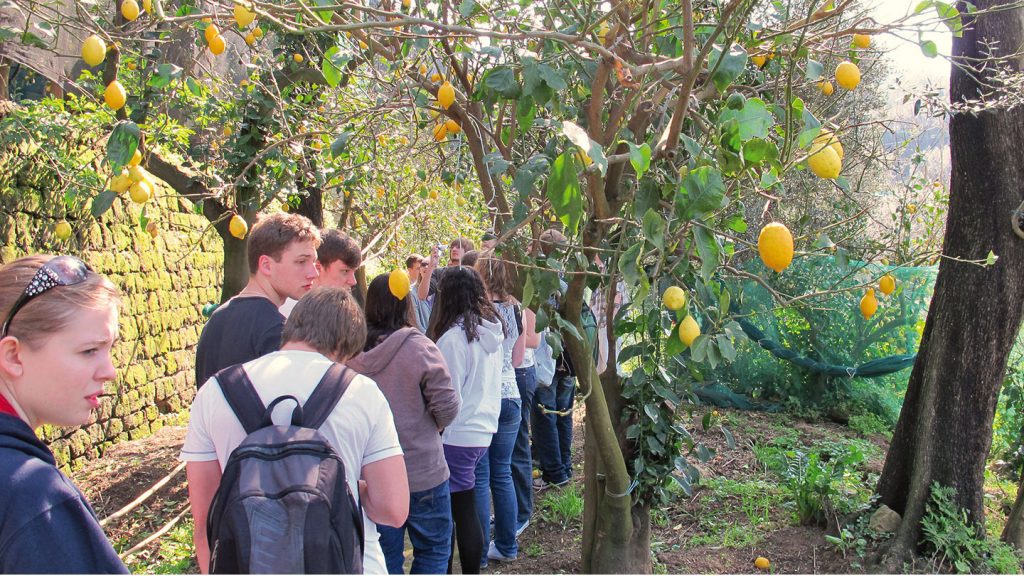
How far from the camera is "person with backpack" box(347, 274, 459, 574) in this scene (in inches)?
106

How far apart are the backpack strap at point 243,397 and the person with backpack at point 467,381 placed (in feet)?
4.76

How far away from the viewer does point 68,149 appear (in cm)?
474

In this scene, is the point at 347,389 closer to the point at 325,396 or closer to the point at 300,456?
the point at 325,396

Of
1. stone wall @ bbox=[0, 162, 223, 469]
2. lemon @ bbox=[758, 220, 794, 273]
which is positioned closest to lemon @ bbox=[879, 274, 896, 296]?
lemon @ bbox=[758, 220, 794, 273]

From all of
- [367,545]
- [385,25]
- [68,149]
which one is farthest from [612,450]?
[68,149]

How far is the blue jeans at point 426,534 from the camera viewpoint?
9.09ft

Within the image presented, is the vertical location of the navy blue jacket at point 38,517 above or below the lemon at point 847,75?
below

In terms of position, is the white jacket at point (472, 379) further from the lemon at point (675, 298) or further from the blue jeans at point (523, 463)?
the lemon at point (675, 298)

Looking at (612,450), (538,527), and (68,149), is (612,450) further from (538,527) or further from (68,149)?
(68,149)

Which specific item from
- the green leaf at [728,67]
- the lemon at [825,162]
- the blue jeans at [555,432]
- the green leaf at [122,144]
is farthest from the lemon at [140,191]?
the blue jeans at [555,432]

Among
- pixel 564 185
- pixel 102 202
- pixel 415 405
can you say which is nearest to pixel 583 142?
pixel 564 185

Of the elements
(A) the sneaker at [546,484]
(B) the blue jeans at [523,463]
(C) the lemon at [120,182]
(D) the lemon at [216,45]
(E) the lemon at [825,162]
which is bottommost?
(A) the sneaker at [546,484]

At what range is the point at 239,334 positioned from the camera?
233cm

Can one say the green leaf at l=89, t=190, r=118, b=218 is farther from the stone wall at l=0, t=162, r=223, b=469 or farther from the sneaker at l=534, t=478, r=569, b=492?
the sneaker at l=534, t=478, r=569, b=492
